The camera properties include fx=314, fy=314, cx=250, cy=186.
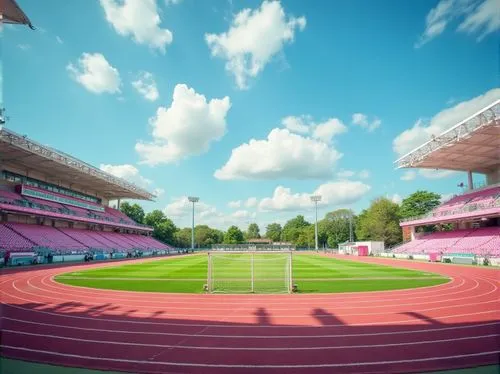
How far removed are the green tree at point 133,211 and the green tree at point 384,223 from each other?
216 feet

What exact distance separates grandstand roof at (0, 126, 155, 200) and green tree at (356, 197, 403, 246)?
189ft

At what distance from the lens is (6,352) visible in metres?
7.43

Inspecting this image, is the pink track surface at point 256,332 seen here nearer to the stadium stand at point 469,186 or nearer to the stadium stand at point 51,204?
the stadium stand at point 469,186

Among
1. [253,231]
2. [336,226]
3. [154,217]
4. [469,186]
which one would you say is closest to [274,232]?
[253,231]

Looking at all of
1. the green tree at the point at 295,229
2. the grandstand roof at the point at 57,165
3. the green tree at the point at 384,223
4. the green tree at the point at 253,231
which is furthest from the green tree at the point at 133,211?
the green tree at the point at 253,231

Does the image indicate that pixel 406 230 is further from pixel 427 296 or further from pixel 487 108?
pixel 427 296

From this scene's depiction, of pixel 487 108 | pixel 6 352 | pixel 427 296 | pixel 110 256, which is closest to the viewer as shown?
pixel 6 352

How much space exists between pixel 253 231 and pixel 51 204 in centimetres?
13458

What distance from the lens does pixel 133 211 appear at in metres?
95.6

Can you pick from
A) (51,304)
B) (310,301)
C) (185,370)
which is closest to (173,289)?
(51,304)

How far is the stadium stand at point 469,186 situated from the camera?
103 ft

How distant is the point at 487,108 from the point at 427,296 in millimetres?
21663

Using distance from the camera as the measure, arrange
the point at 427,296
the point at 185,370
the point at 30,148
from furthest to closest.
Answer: the point at 30,148 < the point at 427,296 < the point at 185,370

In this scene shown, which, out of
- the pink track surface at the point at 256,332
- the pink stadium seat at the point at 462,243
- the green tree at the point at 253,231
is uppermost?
the green tree at the point at 253,231
